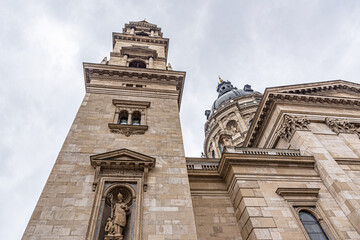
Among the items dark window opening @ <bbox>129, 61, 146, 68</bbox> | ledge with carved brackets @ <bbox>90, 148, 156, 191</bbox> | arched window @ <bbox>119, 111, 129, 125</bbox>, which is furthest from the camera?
A: dark window opening @ <bbox>129, 61, 146, 68</bbox>

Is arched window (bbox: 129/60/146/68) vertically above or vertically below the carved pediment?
above

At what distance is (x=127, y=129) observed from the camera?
49.1 feet

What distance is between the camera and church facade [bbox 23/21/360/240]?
1027 cm

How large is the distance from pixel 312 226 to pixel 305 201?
131 cm

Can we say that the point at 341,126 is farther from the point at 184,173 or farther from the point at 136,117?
the point at 136,117

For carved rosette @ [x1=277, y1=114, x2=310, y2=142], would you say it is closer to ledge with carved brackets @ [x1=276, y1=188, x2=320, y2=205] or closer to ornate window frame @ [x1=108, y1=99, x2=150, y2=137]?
ledge with carved brackets @ [x1=276, y1=188, x2=320, y2=205]

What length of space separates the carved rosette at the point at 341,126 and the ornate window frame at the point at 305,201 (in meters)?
6.92

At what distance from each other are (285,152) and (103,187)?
11.5 metres

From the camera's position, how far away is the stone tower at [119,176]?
9750mm

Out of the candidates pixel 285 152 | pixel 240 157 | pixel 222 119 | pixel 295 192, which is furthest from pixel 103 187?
pixel 222 119

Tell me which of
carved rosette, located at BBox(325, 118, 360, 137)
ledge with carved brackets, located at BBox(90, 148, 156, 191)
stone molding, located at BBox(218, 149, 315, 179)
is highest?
carved rosette, located at BBox(325, 118, 360, 137)

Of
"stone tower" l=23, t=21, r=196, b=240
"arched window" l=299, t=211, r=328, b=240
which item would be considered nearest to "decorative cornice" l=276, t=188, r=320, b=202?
"arched window" l=299, t=211, r=328, b=240

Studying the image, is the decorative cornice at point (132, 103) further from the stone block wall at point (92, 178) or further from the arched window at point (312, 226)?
the arched window at point (312, 226)

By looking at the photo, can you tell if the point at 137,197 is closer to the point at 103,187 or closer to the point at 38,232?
the point at 103,187
